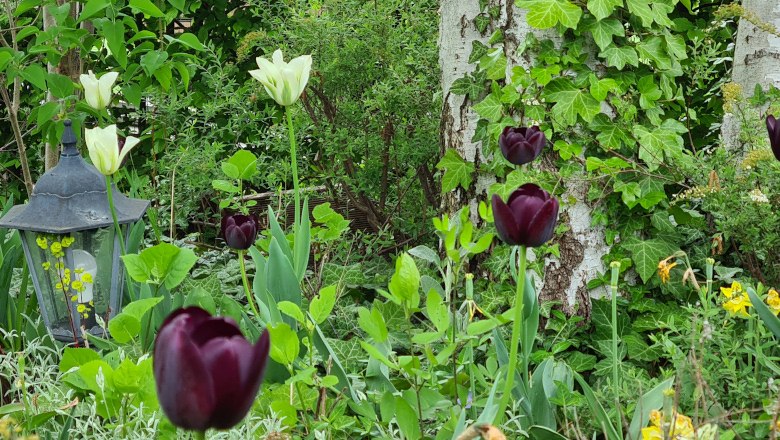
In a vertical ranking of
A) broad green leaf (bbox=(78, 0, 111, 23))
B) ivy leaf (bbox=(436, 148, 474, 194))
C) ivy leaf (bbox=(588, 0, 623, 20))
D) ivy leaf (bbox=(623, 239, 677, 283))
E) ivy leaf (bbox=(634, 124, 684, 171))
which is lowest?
ivy leaf (bbox=(623, 239, 677, 283))

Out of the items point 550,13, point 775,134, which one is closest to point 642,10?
point 550,13

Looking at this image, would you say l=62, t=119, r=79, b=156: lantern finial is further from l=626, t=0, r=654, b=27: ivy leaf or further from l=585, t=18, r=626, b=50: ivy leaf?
l=626, t=0, r=654, b=27: ivy leaf

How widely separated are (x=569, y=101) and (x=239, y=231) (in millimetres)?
1054

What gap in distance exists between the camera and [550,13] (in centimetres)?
239

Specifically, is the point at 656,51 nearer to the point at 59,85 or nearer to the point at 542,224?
the point at 542,224

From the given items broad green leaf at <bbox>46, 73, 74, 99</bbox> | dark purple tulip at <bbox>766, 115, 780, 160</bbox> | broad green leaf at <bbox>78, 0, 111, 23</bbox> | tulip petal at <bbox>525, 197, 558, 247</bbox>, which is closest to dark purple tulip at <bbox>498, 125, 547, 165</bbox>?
dark purple tulip at <bbox>766, 115, 780, 160</bbox>

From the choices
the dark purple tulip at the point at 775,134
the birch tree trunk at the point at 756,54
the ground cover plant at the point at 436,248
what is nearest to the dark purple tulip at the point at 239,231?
the ground cover plant at the point at 436,248

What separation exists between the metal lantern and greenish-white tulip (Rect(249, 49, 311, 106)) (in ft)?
1.98

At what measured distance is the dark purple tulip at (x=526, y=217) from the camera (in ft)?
4.28

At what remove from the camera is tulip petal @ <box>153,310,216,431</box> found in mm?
825

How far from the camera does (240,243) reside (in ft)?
7.04

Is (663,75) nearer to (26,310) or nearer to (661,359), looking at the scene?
(661,359)

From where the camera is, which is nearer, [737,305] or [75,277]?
[737,305]

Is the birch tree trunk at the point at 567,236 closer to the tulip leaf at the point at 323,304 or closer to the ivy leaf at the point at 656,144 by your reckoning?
the ivy leaf at the point at 656,144
